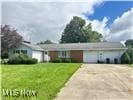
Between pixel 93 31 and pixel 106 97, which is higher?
pixel 93 31

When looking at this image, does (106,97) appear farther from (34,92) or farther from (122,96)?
(34,92)

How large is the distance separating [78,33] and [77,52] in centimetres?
2670

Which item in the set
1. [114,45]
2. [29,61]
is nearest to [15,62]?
[29,61]

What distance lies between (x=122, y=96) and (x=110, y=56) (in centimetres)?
3051

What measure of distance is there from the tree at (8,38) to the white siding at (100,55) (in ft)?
36.5

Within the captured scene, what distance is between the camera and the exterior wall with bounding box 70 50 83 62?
41256mm

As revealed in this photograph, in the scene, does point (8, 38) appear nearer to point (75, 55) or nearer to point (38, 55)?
point (38, 55)

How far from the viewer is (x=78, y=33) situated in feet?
223

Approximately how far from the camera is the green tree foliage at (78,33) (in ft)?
222

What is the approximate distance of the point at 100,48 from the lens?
4012 centimetres

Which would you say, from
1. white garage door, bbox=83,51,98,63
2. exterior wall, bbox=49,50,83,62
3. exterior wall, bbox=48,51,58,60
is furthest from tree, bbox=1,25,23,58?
white garage door, bbox=83,51,98,63

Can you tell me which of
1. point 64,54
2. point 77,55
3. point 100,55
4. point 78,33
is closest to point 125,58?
point 100,55

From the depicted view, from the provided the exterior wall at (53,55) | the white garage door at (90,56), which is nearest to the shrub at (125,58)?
the white garage door at (90,56)

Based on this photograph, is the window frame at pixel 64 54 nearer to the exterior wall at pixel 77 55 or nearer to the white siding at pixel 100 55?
the exterior wall at pixel 77 55
